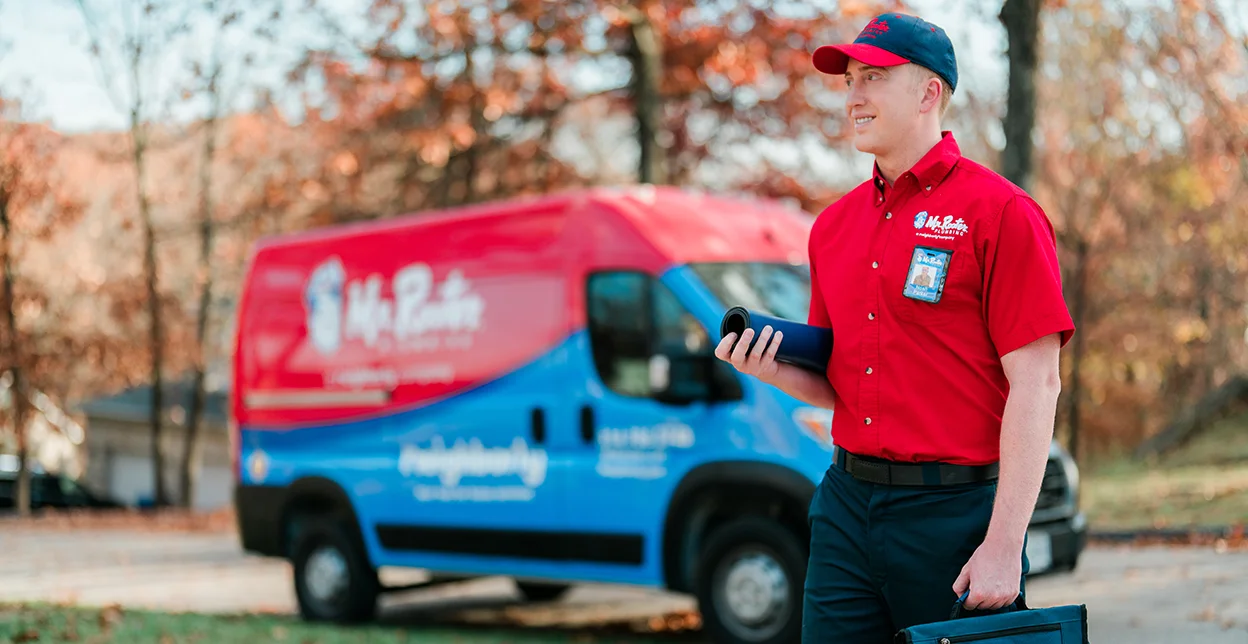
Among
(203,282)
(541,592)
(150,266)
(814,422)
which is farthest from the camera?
(203,282)

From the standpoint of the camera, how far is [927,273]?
9.07 feet

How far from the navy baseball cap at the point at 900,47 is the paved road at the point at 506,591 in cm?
490

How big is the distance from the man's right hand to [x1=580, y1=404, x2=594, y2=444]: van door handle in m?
4.95

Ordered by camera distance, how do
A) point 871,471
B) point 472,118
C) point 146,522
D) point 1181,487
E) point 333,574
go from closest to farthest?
point 871,471 < point 333,574 < point 1181,487 < point 472,118 < point 146,522

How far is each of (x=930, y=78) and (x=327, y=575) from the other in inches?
291

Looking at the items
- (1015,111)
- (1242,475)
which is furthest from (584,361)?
(1242,475)

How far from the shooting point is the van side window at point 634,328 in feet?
24.6

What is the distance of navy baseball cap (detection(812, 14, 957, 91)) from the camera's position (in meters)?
2.79

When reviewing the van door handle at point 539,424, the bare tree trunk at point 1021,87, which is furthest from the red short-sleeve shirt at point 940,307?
the bare tree trunk at point 1021,87

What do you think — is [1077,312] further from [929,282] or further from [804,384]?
[929,282]

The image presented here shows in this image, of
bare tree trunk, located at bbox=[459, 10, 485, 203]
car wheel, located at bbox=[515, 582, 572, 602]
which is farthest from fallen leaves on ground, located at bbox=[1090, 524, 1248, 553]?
bare tree trunk, located at bbox=[459, 10, 485, 203]

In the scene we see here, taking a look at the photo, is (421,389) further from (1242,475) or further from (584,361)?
(1242,475)

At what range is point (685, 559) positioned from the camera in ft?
24.4

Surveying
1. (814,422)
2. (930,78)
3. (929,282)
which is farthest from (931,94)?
(814,422)
